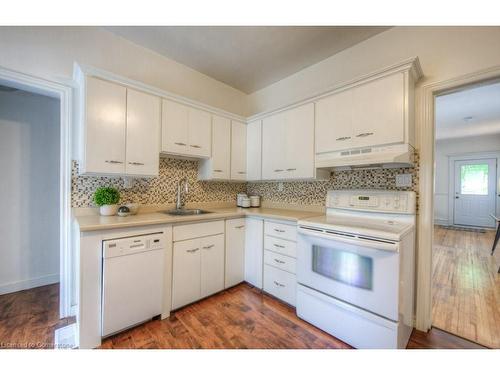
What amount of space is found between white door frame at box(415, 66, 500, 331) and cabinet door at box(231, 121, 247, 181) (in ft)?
6.06

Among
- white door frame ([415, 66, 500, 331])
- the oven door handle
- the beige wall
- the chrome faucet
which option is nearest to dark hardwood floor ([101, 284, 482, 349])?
white door frame ([415, 66, 500, 331])

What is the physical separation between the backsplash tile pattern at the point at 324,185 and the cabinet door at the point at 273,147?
1.12ft

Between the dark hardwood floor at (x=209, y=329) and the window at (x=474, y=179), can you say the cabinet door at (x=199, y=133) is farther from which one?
the window at (x=474, y=179)

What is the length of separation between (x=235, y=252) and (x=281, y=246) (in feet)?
1.82

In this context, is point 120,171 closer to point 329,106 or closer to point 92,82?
point 92,82

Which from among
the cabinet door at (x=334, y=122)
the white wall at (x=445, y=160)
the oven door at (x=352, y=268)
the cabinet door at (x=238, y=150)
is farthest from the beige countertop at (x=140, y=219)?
the white wall at (x=445, y=160)

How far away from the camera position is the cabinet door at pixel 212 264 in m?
2.07

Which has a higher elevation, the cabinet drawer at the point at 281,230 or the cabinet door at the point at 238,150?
the cabinet door at the point at 238,150

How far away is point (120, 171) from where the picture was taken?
183 cm

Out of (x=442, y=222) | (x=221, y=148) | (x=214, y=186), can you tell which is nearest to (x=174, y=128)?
(x=221, y=148)

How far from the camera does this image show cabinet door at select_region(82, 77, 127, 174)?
1.69 m

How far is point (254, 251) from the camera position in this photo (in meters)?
2.33

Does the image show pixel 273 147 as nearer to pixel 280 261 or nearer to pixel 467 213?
pixel 280 261
